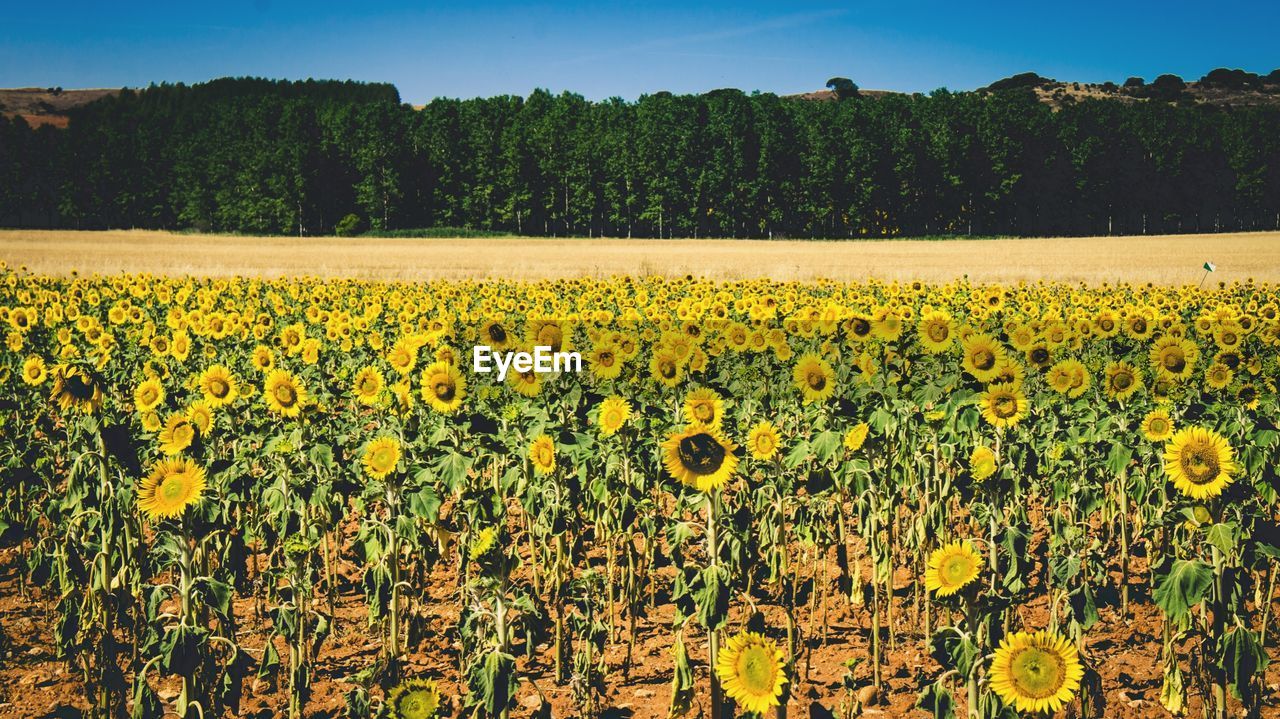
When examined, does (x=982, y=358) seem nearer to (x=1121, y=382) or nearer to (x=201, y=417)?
(x=1121, y=382)

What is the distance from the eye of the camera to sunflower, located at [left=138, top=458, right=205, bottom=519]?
11.5ft

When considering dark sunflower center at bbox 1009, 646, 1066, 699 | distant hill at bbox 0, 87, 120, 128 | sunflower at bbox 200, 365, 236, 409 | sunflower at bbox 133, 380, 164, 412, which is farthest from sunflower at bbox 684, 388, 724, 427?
distant hill at bbox 0, 87, 120, 128

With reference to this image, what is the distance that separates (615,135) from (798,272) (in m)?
54.7

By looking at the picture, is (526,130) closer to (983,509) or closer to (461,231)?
(461,231)

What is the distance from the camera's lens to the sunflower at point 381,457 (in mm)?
4320

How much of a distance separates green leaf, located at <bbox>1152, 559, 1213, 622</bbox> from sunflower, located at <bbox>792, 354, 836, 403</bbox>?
2.12m

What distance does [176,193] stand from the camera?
85.0 m

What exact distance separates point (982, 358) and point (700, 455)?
8.32ft

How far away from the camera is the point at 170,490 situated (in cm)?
357

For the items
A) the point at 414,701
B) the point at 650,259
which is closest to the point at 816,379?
the point at 414,701

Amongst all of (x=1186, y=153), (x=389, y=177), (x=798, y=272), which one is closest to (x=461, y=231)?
(x=389, y=177)

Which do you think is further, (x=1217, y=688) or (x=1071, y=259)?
(x=1071, y=259)

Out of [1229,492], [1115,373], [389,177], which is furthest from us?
[389,177]

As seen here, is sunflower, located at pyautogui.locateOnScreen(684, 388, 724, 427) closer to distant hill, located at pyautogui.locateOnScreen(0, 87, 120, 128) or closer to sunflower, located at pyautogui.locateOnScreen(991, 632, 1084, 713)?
sunflower, located at pyautogui.locateOnScreen(991, 632, 1084, 713)
